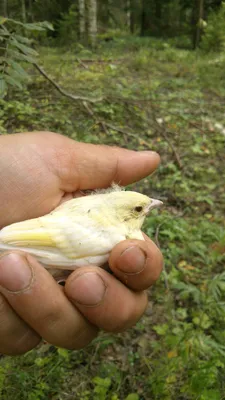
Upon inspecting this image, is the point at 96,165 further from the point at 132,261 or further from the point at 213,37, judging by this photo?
the point at 213,37

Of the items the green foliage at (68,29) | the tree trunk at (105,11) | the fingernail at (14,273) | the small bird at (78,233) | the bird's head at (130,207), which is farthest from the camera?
the tree trunk at (105,11)

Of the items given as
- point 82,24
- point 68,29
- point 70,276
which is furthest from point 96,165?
point 68,29

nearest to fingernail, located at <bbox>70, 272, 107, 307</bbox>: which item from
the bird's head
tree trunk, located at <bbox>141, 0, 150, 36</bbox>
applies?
the bird's head

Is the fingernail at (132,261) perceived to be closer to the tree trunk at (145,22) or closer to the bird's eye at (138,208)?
the bird's eye at (138,208)

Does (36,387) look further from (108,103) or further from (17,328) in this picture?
(108,103)

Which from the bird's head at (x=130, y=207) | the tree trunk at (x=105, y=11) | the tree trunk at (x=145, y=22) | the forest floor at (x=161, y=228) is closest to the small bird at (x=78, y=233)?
the bird's head at (x=130, y=207)

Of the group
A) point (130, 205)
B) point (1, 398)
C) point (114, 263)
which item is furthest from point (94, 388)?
point (130, 205)

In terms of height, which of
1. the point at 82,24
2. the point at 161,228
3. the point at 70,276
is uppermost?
the point at 70,276

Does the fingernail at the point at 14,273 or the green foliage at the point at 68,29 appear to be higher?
the fingernail at the point at 14,273

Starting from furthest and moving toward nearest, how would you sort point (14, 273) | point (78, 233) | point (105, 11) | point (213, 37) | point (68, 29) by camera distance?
1. point (105, 11)
2. point (68, 29)
3. point (213, 37)
4. point (78, 233)
5. point (14, 273)
